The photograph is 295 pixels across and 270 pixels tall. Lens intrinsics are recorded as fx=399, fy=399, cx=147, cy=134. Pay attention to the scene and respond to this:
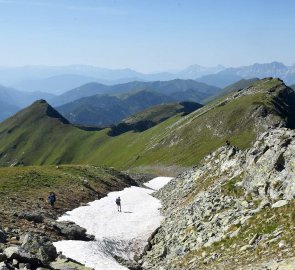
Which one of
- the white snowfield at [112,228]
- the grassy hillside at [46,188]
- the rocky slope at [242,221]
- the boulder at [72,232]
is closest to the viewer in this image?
the rocky slope at [242,221]

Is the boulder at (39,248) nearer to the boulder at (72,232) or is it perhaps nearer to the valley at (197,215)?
the valley at (197,215)

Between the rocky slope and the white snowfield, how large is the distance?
107 inches

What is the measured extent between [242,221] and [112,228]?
70.2 ft

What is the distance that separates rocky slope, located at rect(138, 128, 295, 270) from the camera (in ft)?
86.3

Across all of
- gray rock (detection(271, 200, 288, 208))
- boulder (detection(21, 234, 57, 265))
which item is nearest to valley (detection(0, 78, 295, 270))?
gray rock (detection(271, 200, 288, 208))

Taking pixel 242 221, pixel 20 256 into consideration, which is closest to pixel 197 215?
pixel 242 221

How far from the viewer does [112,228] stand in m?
49.1

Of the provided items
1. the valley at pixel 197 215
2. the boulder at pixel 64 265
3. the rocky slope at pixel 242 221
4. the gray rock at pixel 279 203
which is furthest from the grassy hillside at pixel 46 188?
the gray rock at pixel 279 203

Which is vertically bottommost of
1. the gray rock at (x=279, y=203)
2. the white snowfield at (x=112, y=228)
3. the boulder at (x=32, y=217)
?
the white snowfield at (x=112, y=228)

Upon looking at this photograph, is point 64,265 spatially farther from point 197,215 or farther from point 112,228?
point 112,228

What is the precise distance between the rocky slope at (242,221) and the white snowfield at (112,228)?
2.72 m

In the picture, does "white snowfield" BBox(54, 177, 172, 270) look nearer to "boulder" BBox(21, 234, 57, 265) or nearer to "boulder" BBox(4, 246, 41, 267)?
"boulder" BBox(21, 234, 57, 265)

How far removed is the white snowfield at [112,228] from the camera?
3475 centimetres

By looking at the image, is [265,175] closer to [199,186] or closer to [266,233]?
[266,233]
